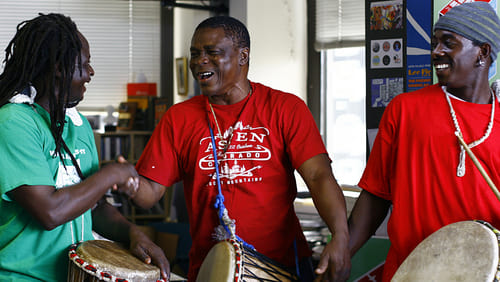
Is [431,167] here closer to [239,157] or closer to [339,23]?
[239,157]

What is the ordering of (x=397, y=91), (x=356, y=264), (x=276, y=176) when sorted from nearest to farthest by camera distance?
1. (x=276, y=176)
2. (x=397, y=91)
3. (x=356, y=264)

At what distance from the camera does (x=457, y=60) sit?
6.16 ft

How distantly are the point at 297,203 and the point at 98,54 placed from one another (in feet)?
11.2

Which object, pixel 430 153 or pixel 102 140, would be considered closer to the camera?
pixel 430 153

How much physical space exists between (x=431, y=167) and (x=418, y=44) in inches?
35.0

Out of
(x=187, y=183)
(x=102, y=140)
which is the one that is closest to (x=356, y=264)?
(x=187, y=183)

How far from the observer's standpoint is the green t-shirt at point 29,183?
1581mm

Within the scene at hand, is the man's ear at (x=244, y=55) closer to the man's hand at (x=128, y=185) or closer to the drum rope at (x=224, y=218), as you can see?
the drum rope at (x=224, y=218)

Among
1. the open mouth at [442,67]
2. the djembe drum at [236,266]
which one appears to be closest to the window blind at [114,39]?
the djembe drum at [236,266]

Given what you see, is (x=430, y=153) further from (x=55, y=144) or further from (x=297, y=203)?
(x=297, y=203)

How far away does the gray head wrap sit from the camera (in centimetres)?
187

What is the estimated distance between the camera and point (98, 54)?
6578 millimetres

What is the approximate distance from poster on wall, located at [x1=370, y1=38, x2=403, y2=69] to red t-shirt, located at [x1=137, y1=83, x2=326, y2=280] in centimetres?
67

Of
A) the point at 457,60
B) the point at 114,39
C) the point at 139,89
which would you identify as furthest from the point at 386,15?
the point at 114,39
